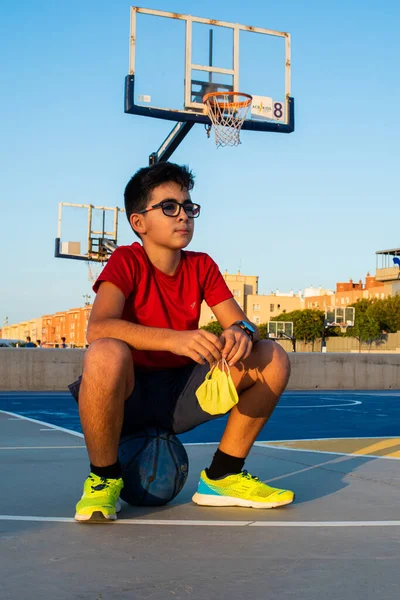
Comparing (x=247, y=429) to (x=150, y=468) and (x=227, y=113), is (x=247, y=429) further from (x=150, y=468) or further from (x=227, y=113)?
(x=227, y=113)

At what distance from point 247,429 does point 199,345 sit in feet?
2.07

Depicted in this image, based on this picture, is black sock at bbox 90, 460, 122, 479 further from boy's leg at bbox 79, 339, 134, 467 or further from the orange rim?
the orange rim

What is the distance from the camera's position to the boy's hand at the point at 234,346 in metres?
3.24

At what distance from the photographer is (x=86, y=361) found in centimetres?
318

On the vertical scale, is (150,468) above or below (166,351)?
below

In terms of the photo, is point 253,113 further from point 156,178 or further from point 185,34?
point 156,178

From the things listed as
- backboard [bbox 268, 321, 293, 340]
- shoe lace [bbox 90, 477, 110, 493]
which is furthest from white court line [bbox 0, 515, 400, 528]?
backboard [bbox 268, 321, 293, 340]

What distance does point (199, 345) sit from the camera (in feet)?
10.4

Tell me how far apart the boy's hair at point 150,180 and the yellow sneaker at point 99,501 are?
1161 millimetres

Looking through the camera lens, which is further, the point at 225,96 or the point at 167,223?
the point at 225,96

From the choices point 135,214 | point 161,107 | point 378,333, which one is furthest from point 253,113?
point 378,333

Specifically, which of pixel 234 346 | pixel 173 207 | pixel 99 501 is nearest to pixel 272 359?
pixel 234 346

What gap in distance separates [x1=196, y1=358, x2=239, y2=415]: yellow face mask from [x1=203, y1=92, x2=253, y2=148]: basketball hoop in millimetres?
13102

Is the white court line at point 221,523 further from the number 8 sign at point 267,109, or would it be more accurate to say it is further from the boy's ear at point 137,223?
the number 8 sign at point 267,109
